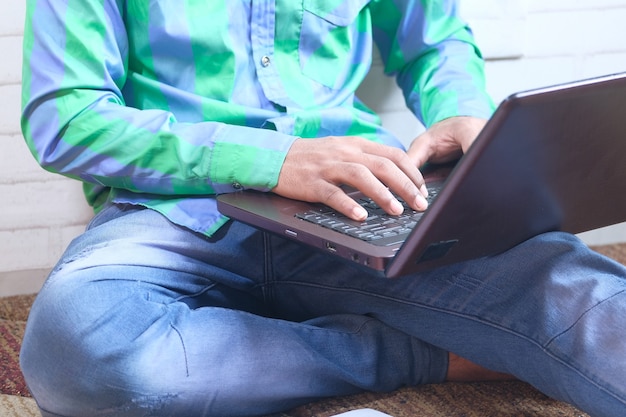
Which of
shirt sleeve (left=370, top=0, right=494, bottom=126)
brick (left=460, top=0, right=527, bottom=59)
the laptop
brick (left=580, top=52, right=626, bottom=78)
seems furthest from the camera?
brick (left=580, top=52, right=626, bottom=78)

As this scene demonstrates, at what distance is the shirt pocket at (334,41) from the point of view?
4.11 ft

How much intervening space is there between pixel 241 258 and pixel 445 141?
0.32 m

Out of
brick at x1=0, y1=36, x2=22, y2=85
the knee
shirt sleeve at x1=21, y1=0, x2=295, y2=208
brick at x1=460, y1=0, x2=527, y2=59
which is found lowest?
the knee

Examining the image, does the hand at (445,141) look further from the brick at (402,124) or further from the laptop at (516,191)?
the brick at (402,124)

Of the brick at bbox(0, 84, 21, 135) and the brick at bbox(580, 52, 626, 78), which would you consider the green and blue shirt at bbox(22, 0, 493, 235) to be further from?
the brick at bbox(580, 52, 626, 78)

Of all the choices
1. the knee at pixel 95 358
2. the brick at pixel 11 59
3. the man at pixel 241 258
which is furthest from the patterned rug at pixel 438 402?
the brick at pixel 11 59

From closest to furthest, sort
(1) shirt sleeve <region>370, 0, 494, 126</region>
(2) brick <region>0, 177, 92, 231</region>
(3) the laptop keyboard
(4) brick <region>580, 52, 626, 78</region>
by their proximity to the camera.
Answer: (3) the laptop keyboard → (1) shirt sleeve <region>370, 0, 494, 126</region> → (2) brick <region>0, 177, 92, 231</region> → (4) brick <region>580, 52, 626, 78</region>

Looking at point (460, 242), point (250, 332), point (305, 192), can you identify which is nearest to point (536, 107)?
point (460, 242)

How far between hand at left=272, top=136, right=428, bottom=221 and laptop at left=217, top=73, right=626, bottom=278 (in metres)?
0.02

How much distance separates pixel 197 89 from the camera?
119 centimetres

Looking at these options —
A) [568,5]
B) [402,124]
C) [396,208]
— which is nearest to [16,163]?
[402,124]

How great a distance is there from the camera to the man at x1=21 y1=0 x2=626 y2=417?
939 mm

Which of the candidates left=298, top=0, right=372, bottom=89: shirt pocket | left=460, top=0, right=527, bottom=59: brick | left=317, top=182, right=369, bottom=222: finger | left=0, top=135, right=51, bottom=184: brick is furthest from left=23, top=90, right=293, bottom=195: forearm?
left=460, top=0, right=527, bottom=59: brick

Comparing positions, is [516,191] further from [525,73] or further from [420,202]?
[525,73]
